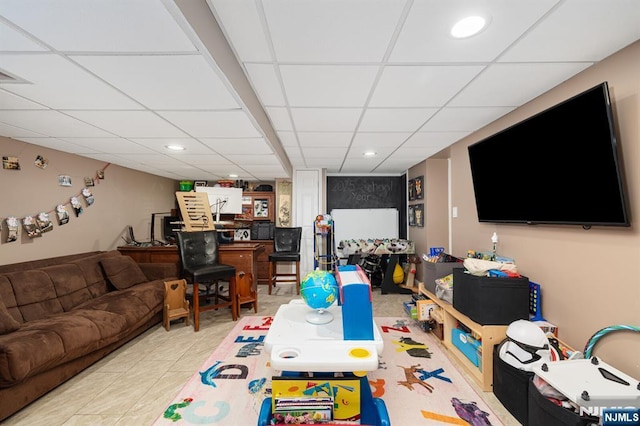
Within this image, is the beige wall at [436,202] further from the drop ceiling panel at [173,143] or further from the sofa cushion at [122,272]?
the sofa cushion at [122,272]

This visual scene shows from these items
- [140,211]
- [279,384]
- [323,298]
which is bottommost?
[279,384]

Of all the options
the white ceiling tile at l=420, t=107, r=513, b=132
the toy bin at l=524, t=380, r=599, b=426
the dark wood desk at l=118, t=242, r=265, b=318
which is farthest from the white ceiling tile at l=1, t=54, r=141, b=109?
the toy bin at l=524, t=380, r=599, b=426

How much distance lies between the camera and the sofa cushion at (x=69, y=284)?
9.25ft

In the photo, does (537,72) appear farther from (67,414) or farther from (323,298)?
(67,414)

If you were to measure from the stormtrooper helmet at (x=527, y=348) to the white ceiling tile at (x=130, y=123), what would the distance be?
10.2ft

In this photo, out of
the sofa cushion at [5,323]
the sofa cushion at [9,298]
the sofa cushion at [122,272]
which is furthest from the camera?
the sofa cushion at [122,272]

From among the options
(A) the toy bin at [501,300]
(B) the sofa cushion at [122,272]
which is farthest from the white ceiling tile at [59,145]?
(A) the toy bin at [501,300]

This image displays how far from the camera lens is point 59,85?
1793mm

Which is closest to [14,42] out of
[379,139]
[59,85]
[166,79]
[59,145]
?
[59,85]

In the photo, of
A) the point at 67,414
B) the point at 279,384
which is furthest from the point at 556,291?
the point at 67,414

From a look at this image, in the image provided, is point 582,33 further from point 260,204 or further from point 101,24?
point 260,204

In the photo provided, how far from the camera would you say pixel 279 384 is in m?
1.50

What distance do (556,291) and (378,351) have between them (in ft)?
5.64

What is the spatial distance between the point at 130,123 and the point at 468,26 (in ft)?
8.58
